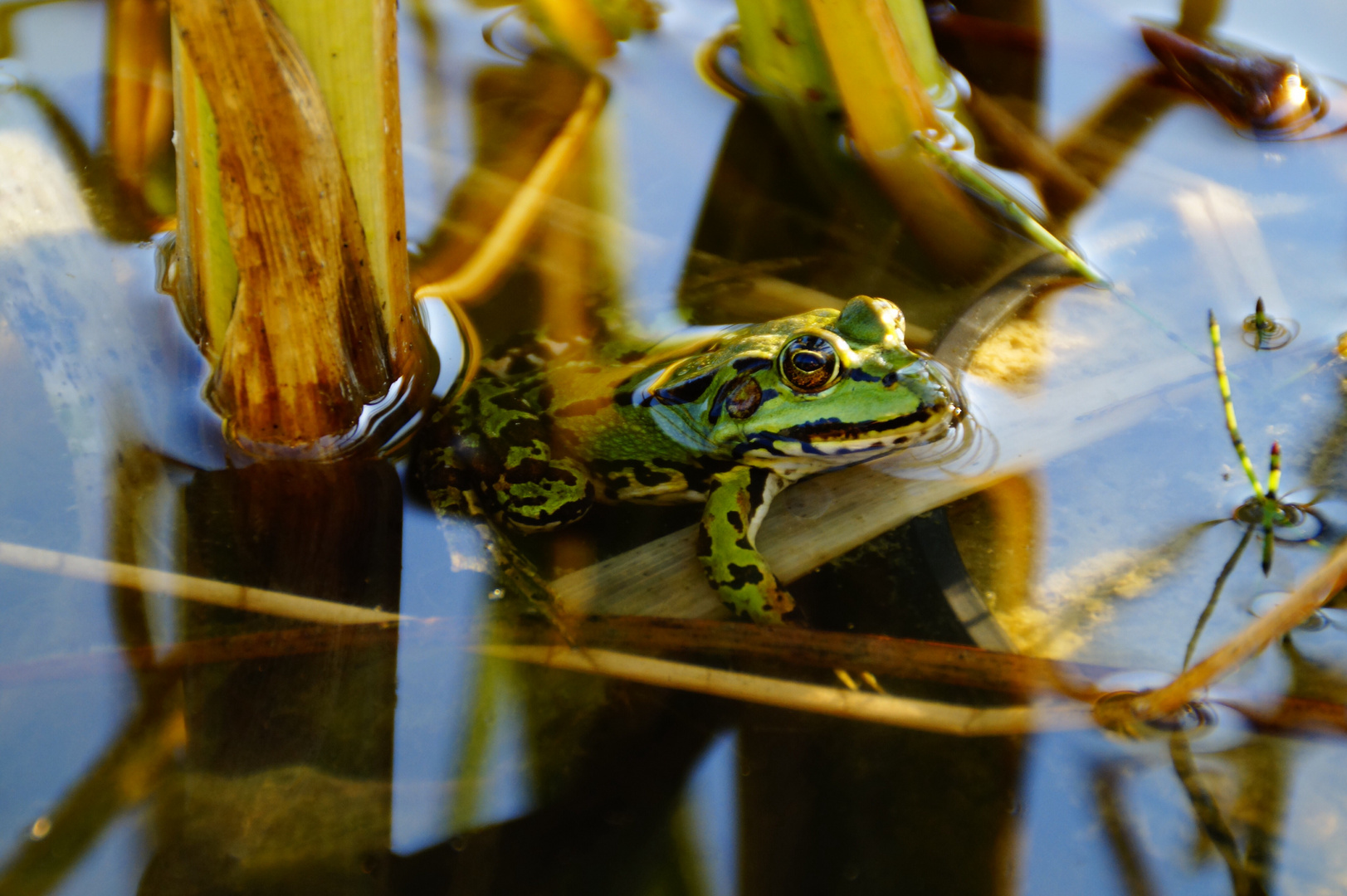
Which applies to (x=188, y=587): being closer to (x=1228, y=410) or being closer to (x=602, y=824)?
(x=602, y=824)

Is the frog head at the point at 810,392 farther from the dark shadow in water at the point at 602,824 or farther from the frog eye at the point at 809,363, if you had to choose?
the dark shadow in water at the point at 602,824

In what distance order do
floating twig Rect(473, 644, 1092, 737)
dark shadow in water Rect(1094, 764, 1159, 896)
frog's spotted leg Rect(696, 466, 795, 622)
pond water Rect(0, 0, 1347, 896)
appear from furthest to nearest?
1. frog's spotted leg Rect(696, 466, 795, 622)
2. floating twig Rect(473, 644, 1092, 737)
3. pond water Rect(0, 0, 1347, 896)
4. dark shadow in water Rect(1094, 764, 1159, 896)

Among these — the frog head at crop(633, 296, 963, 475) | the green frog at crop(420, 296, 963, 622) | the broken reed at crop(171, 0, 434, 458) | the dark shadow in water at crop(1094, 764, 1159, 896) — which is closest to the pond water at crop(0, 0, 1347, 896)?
the dark shadow in water at crop(1094, 764, 1159, 896)

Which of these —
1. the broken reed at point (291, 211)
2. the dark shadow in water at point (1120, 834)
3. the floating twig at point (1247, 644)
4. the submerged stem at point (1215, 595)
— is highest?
the broken reed at point (291, 211)

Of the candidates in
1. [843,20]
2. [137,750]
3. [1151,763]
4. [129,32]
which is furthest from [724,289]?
[129,32]

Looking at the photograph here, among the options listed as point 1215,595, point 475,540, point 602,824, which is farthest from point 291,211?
point 1215,595

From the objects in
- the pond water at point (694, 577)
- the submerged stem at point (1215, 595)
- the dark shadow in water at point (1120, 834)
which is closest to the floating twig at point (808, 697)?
the pond water at point (694, 577)

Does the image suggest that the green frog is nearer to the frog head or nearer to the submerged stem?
the frog head
